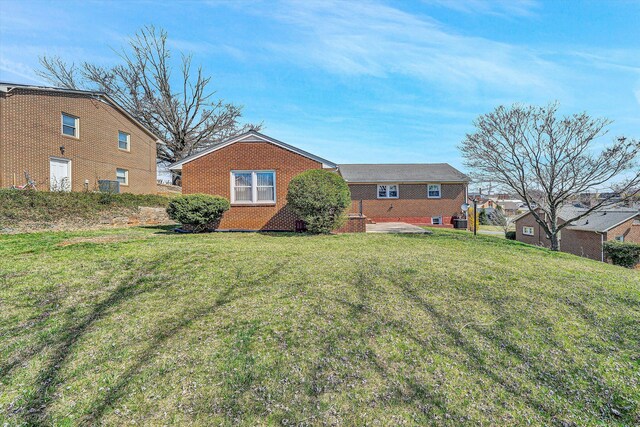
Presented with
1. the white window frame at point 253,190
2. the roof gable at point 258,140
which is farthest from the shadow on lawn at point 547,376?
the white window frame at point 253,190

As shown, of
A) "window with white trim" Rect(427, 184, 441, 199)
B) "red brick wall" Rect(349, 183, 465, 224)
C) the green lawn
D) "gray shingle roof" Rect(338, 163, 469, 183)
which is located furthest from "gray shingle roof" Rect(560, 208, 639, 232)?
the green lawn

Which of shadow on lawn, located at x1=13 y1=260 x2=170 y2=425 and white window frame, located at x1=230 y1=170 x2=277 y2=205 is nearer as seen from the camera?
shadow on lawn, located at x1=13 y1=260 x2=170 y2=425

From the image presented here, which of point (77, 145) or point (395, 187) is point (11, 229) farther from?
point (395, 187)

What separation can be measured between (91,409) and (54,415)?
255mm

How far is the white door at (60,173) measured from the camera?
49.3 ft

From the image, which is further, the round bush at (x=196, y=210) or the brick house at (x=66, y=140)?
the brick house at (x=66, y=140)

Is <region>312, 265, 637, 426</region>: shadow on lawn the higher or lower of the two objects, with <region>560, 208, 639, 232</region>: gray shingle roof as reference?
lower

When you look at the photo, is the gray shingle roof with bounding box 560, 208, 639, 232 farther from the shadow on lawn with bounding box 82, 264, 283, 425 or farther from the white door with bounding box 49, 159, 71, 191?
the white door with bounding box 49, 159, 71, 191

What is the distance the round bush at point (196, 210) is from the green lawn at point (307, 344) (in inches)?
173

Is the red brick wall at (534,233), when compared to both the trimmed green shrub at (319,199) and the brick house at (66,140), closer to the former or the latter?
the trimmed green shrub at (319,199)

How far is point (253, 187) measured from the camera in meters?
12.5

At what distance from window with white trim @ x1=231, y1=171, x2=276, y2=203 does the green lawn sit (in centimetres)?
642

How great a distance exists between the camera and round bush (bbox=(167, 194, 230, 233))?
10523 mm

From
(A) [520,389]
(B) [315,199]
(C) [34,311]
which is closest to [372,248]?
(B) [315,199]
